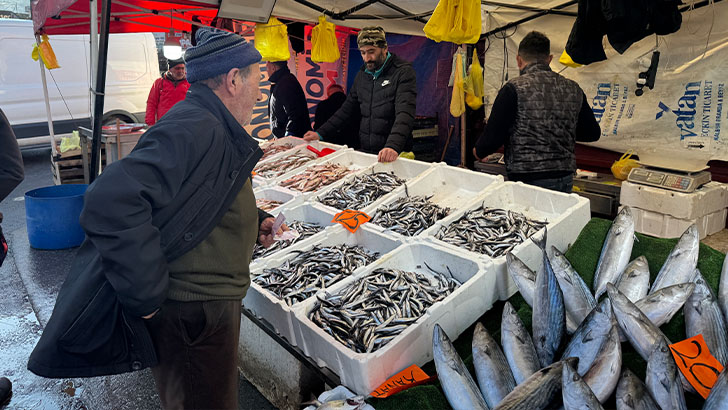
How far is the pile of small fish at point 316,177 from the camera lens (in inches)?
169

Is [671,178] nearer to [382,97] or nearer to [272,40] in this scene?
[382,97]

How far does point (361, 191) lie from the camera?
401cm

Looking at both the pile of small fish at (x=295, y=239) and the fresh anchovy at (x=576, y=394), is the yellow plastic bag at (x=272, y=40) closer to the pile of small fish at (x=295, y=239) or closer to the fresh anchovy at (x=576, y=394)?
the pile of small fish at (x=295, y=239)

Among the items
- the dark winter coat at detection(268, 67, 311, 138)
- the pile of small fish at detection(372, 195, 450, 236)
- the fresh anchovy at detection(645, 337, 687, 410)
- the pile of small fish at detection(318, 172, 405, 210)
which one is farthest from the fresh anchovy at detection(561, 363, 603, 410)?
the dark winter coat at detection(268, 67, 311, 138)

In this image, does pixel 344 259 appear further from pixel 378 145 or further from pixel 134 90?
pixel 134 90

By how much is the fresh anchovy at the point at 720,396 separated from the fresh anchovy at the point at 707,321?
0.49 metres

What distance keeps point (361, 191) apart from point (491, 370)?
7.33 ft

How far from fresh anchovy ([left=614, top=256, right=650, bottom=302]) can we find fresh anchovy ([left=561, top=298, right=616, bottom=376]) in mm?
558

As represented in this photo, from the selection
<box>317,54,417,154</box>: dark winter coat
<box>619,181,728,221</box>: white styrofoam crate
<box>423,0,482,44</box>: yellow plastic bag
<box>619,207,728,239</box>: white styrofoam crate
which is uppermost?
<box>423,0,482,44</box>: yellow plastic bag

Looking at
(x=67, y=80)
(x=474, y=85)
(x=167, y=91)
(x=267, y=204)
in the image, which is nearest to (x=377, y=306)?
(x=267, y=204)

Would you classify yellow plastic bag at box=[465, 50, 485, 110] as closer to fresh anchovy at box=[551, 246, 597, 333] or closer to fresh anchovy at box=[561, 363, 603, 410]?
fresh anchovy at box=[551, 246, 597, 333]

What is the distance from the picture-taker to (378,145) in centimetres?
516

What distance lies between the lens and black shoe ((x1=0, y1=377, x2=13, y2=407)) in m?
3.31

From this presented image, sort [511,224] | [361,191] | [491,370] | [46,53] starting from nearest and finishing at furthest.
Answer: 1. [491,370]
2. [511,224]
3. [361,191]
4. [46,53]
